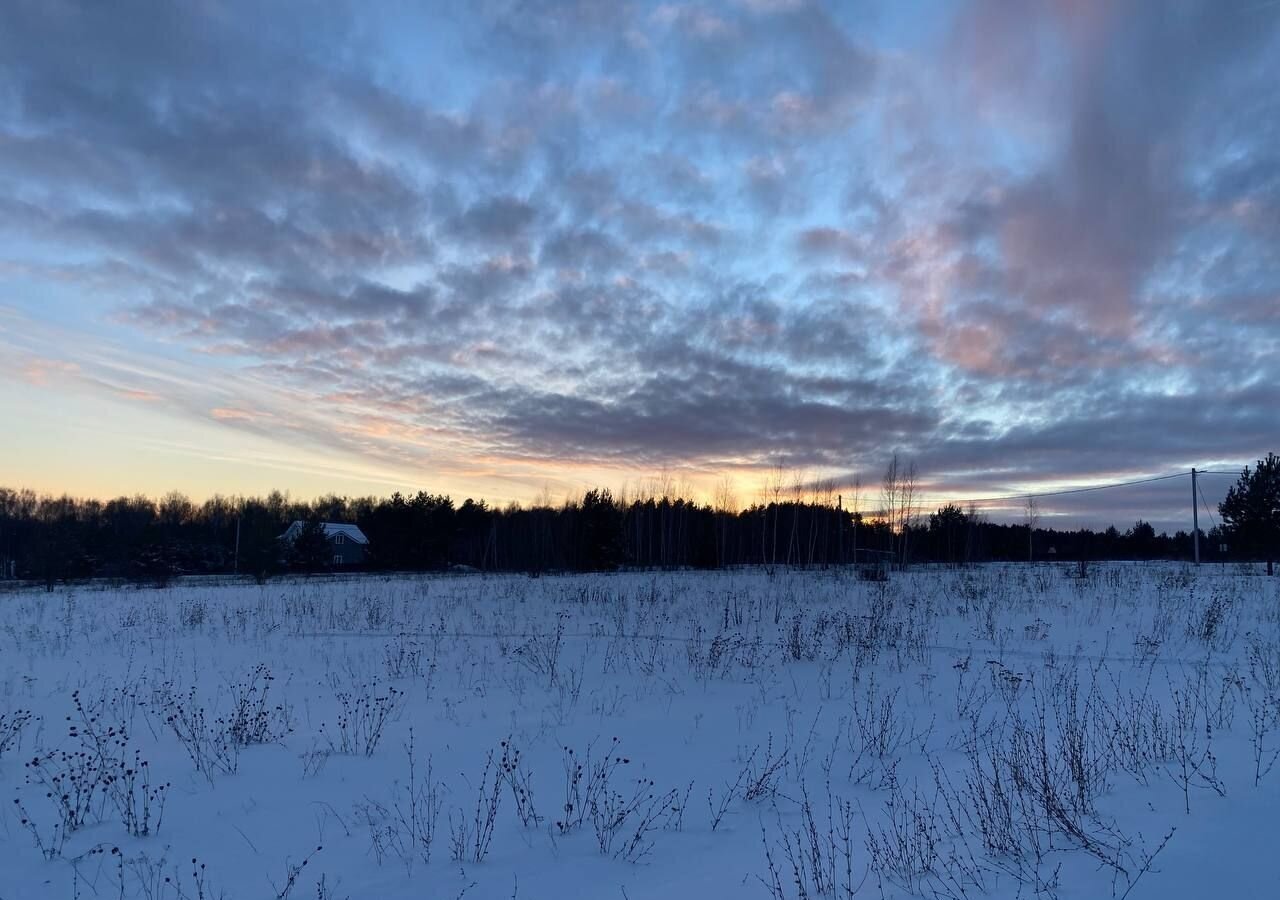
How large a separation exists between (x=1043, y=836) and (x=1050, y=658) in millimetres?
6552

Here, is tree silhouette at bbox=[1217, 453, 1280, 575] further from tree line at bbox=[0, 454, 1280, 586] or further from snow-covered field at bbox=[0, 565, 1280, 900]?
snow-covered field at bbox=[0, 565, 1280, 900]

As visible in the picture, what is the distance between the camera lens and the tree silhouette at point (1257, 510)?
124ft

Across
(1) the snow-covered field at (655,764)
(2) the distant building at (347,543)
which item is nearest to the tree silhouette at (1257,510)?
(1) the snow-covered field at (655,764)

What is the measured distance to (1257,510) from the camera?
38.5 meters

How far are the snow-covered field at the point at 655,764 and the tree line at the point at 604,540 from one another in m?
27.5

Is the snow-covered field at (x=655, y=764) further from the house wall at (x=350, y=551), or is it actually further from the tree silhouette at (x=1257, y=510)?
the house wall at (x=350, y=551)

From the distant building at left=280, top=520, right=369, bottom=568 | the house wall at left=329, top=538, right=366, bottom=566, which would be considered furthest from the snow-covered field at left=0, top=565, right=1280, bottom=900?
the house wall at left=329, top=538, right=366, bottom=566

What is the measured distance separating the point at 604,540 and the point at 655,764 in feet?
145

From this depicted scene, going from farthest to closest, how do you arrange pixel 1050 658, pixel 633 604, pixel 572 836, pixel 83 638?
pixel 633 604 < pixel 83 638 < pixel 1050 658 < pixel 572 836

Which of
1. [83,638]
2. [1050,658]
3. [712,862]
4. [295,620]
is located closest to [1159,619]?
[1050,658]

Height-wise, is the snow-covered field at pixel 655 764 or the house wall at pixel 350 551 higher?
the snow-covered field at pixel 655 764

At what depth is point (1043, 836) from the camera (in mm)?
4480

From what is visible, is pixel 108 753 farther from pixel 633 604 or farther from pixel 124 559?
pixel 124 559

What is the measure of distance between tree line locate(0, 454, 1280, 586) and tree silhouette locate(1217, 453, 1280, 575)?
63 mm
